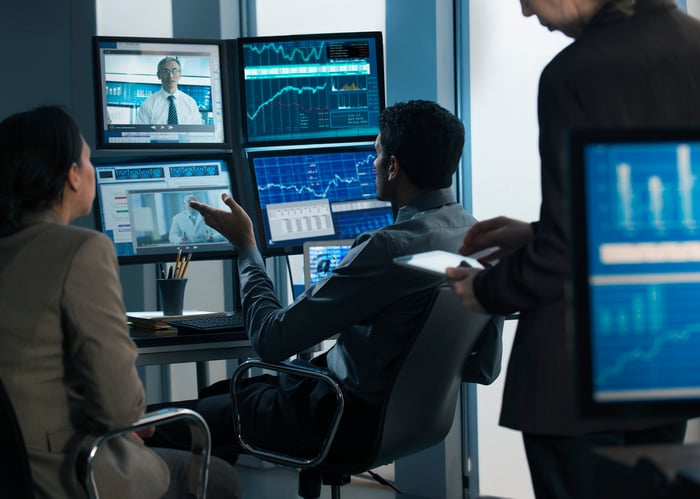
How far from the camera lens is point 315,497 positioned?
2.41 metres

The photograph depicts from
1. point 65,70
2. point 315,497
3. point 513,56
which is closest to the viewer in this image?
point 315,497

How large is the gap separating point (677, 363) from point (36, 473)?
1.18 m

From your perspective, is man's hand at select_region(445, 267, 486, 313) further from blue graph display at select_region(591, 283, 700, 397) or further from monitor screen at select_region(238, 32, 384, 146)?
monitor screen at select_region(238, 32, 384, 146)

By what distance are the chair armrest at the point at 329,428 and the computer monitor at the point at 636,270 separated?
50.2 inches

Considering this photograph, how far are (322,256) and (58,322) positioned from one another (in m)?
1.29

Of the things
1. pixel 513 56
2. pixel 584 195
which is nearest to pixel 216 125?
pixel 513 56

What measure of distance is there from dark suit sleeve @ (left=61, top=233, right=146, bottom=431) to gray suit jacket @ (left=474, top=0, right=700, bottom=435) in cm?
68

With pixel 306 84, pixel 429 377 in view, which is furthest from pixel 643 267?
pixel 306 84

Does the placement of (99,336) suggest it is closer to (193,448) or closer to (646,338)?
(193,448)

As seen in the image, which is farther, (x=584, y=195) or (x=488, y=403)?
(x=488, y=403)

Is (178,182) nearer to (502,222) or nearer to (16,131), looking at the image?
(16,131)

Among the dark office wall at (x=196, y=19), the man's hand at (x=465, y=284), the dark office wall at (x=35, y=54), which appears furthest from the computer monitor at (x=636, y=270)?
the dark office wall at (x=35, y=54)

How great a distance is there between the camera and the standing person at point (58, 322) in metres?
1.70

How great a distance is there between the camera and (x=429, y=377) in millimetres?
2252
